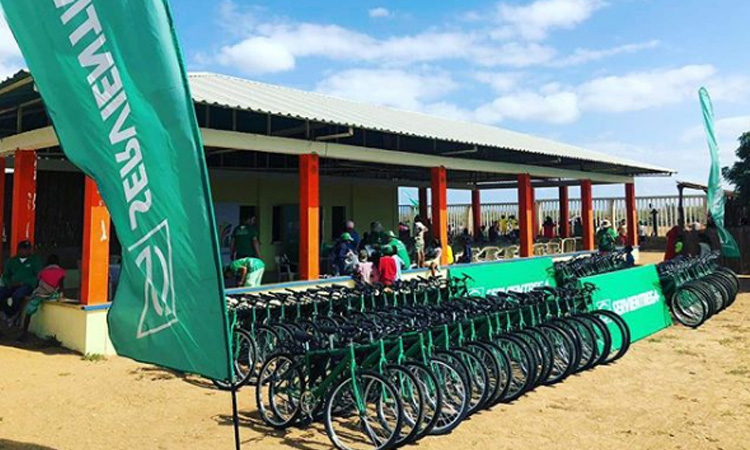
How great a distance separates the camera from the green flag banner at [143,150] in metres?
2.77

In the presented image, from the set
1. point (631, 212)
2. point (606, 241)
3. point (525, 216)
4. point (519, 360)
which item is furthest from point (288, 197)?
point (631, 212)

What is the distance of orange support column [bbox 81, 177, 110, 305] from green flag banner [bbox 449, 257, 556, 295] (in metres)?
5.09

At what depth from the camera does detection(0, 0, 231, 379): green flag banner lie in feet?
9.07

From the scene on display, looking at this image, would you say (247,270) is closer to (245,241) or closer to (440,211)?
(245,241)

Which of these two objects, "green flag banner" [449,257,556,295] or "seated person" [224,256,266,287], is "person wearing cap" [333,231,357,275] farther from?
"green flag banner" [449,257,556,295]

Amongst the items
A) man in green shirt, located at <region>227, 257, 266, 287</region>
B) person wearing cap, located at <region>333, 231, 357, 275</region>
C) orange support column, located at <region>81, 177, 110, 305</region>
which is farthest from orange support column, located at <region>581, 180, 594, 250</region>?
orange support column, located at <region>81, 177, 110, 305</region>

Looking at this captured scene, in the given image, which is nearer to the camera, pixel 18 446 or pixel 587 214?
pixel 18 446

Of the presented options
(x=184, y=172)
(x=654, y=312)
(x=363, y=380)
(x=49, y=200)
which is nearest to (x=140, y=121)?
(x=184, y=172)

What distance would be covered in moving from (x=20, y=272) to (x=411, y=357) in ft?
21.0

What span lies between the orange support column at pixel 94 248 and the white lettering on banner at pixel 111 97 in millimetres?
4553

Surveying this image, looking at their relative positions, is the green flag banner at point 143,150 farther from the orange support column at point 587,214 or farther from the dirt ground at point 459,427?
the orange support column at point 587,214

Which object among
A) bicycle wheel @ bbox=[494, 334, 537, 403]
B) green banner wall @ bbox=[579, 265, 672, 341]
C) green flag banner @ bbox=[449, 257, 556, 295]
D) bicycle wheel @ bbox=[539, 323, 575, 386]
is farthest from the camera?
green flag banner @ bbox=[449, 257, 556, 295]

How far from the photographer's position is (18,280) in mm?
7992

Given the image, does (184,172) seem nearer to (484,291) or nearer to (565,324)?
(565,324)
